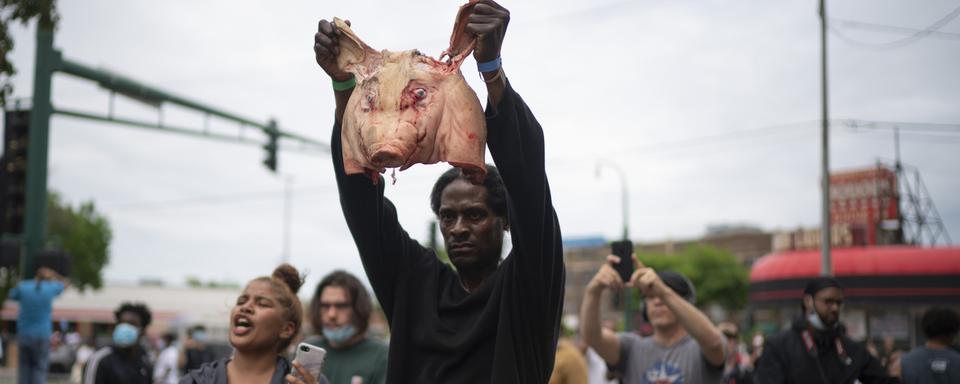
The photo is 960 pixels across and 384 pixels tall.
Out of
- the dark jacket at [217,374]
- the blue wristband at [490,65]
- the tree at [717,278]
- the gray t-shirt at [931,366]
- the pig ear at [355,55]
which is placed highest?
the pig ear at [355,55]

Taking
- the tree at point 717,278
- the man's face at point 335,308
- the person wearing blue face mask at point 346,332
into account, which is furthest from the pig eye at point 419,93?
the tree at point 717,278

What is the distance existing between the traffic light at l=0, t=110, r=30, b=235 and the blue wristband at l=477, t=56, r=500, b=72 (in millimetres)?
10792

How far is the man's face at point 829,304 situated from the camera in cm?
605

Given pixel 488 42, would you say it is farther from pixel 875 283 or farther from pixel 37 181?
pixel 875 283

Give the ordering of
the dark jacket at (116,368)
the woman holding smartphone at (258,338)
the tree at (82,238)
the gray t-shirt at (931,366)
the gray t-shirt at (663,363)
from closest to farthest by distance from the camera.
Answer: the woman holding smartphone at (258,338) → the gray t-shirt at (663,363) → the gray t-shirt at (931,366) → the dark jacket at (116,368) → the tree at (82,238)

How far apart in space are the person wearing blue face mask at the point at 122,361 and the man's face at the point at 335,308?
2.87 metres

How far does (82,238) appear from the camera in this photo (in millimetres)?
→ 52031

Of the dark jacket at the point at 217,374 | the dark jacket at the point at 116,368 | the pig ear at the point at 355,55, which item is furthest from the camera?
the dark jacket at the point at 116,368

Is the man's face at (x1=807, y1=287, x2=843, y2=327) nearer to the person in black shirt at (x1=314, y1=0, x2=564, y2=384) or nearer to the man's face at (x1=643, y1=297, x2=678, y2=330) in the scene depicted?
the man's face at (x1=643, y1=297, x2=678, y2=330)

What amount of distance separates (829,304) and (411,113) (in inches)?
174

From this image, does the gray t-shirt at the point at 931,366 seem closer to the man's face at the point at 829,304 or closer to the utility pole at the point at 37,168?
the man's face at the point at 829,304

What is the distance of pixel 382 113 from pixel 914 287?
78.6 ft

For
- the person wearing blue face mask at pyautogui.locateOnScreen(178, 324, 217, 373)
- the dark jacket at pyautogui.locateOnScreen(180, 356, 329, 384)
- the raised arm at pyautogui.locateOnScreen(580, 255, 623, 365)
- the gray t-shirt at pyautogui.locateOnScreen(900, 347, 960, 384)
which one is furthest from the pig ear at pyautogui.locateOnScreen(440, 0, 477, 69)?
the person wearing blue face mask at pyautogui.locateOnScreen(178, 324, 217, 373)

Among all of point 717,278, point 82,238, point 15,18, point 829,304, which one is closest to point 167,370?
point 15,18
